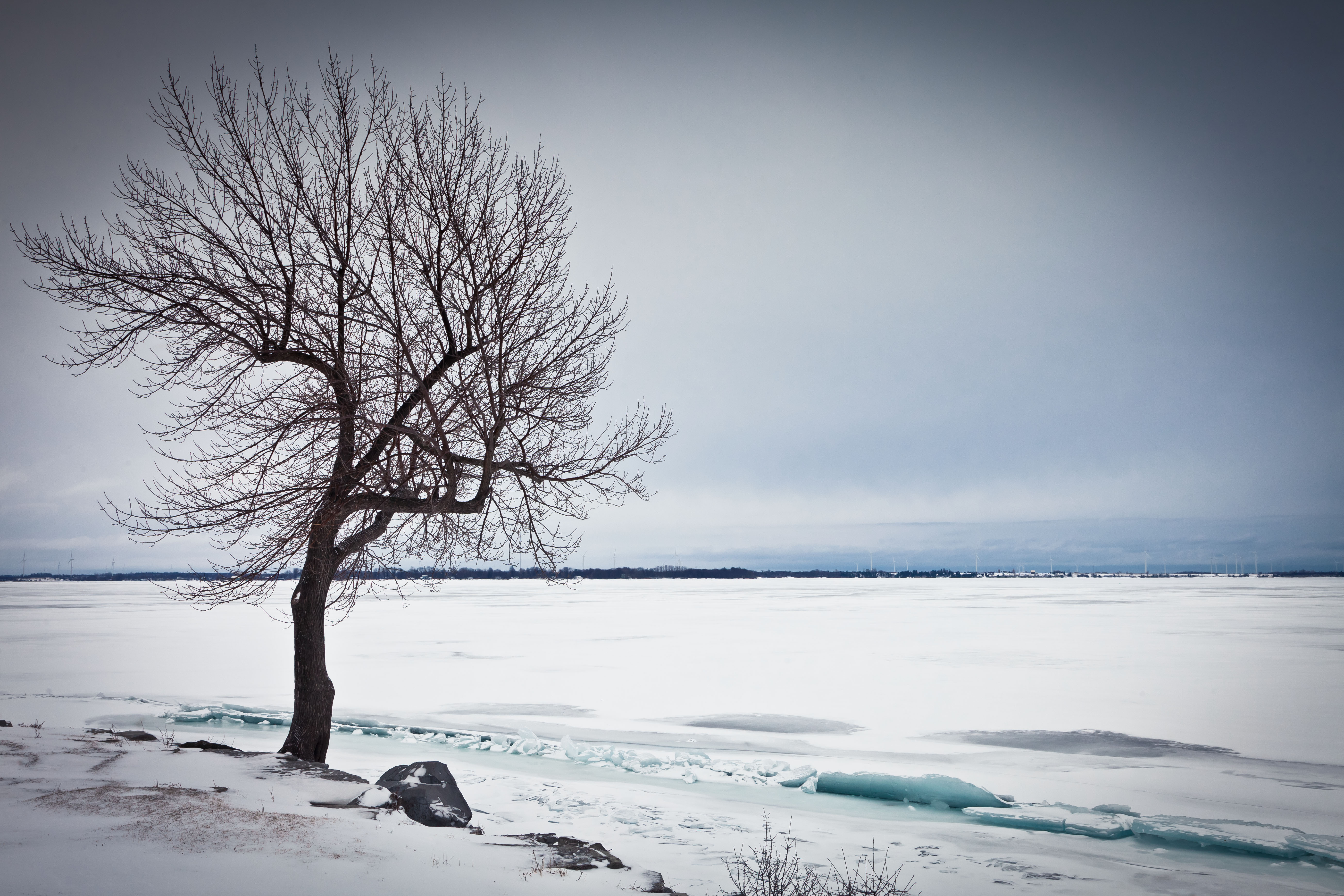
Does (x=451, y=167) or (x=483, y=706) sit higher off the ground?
(x=451, y=167)

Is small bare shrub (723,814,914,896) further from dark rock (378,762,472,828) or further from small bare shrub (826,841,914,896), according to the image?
dark rock (378,762,472,828)

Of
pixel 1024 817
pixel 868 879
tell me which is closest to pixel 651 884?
pixel 868 879

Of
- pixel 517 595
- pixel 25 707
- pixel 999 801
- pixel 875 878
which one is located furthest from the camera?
pixel 517 595

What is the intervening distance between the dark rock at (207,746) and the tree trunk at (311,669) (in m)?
0.61

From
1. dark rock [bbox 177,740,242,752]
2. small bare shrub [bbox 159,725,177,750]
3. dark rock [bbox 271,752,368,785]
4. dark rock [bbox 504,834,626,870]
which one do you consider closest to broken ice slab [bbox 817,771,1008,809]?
dark rock [bbox 504,834,626,870]

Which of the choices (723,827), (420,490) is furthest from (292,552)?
(723,827)

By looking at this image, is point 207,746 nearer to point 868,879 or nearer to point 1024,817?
point 868,879

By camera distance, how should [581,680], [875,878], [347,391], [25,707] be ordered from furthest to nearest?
1. [581,680]
2. [25,707]
3. [347,391]
4. [875,878]

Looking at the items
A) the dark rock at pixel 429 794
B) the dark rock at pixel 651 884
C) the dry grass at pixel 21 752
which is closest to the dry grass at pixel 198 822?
the dark rock at pixel 429 794

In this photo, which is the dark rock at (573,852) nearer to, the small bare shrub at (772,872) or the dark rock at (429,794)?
the dark rock at (429,794)

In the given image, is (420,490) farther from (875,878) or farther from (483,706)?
(483,706)

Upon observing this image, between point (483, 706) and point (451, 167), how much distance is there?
11.7 m

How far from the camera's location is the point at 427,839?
688cm

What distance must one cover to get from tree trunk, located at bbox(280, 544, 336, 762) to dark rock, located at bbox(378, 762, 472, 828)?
1485 mm
